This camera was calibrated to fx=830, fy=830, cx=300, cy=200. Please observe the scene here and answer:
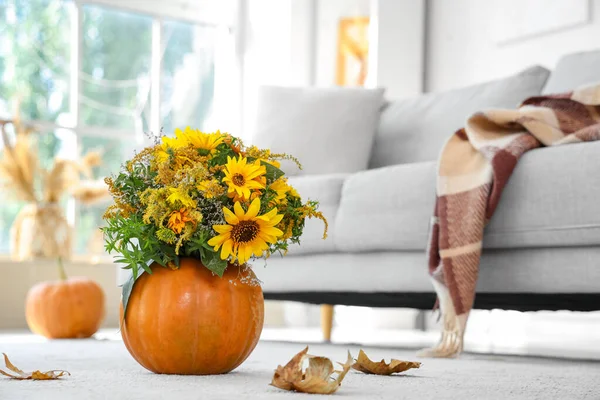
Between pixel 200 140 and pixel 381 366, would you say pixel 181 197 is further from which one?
pixel 381 366

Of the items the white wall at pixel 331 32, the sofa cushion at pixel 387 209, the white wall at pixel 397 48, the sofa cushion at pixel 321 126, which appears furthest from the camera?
the white wall at pixel 331 32

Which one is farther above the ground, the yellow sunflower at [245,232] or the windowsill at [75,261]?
the yellow sunflower at [245,232]

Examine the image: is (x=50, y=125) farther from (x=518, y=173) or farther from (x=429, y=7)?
(x=518, y=173)

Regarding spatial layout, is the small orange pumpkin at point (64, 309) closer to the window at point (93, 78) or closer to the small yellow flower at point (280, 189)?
the window at point (93, 78)

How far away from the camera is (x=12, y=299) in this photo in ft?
12.3

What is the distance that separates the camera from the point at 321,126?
3268 mm

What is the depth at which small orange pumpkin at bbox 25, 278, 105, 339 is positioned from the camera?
2789mm

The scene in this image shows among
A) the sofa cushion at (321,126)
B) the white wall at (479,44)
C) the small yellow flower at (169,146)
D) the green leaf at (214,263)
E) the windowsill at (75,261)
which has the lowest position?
the windowsill at (75,261)

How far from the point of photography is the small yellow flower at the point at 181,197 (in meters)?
1.30

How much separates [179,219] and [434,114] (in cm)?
203

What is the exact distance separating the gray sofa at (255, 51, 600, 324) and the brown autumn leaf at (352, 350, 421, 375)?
2.23 feet

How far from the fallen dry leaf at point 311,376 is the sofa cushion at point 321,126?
195 cm

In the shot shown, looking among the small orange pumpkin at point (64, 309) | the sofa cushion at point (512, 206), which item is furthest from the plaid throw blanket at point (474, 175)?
the small orange pumpkin at point (64, 309)

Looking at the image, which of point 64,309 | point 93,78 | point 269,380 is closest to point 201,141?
point 269,380
